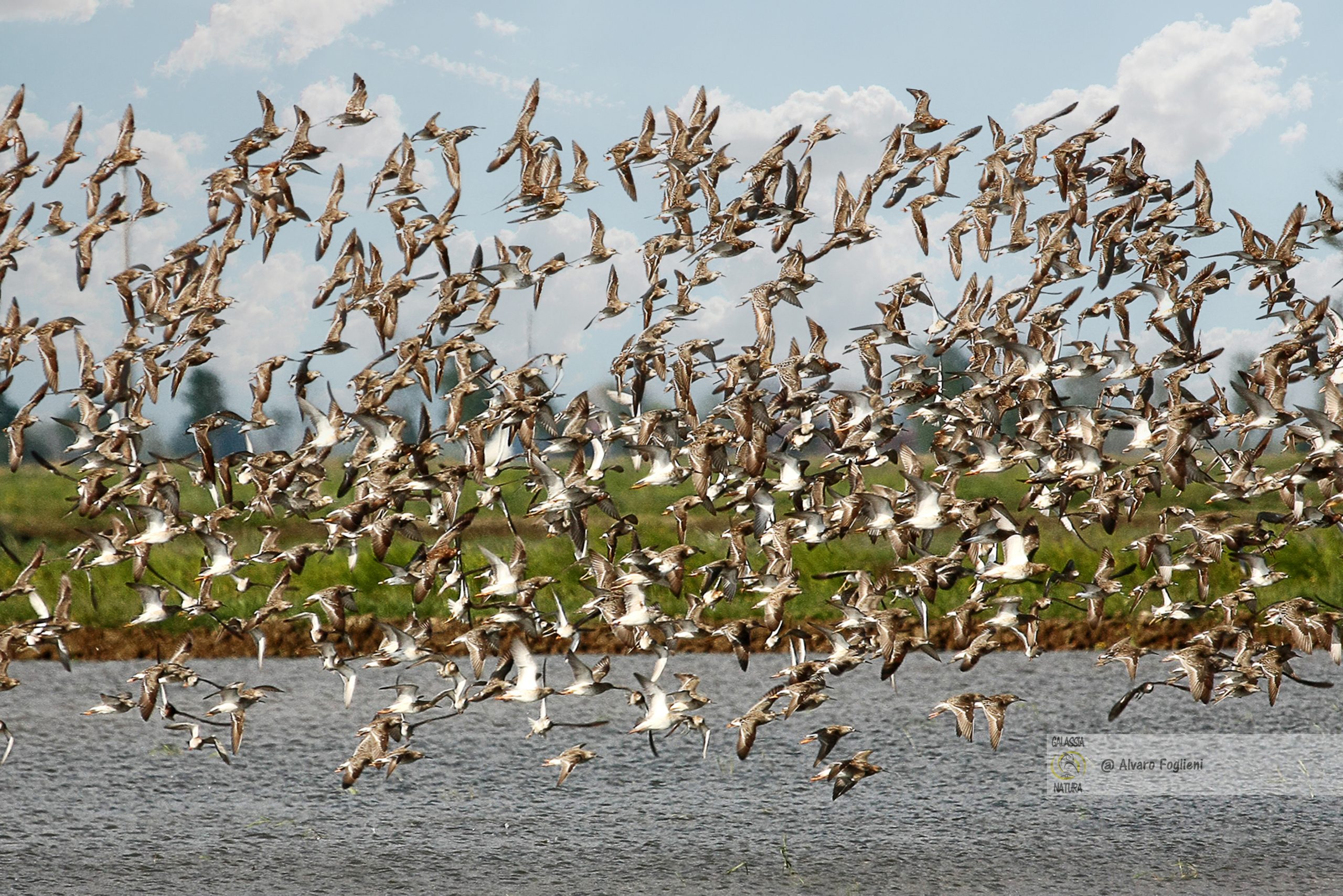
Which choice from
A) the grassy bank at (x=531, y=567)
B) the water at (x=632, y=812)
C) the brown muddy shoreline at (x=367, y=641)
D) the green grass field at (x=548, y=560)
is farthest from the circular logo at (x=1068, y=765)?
the green grass field at (x=548, y=560)

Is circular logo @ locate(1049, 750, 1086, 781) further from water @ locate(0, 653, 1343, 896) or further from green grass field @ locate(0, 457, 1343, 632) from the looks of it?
green grass field @ locate(0, 457, 1343, 632)

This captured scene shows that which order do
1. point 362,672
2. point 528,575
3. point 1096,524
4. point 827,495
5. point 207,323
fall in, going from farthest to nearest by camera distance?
1. point 1096,524
2. point 528,575
3. point 362,672
4. point 827,495
5. point 207,323

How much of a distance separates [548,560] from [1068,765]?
1251cm

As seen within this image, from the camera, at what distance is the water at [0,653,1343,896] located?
12.2 meters

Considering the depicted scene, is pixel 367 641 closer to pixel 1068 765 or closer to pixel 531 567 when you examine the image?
pixel 531 567

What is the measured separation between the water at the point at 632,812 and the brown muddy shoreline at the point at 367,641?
1.83m

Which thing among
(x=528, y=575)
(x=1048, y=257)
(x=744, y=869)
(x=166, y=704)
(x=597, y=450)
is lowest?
(x=744, y=869)

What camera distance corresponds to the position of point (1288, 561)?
25438 millimetres

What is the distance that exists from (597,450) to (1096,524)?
18.7 m

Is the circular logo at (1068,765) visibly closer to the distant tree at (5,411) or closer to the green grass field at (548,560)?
the green grass field at (548,560)

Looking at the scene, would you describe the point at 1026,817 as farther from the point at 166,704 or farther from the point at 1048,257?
the point at 166,704

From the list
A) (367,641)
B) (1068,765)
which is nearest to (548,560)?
(367,641)

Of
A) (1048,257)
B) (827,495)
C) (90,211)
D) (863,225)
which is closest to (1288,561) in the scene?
(827,495)

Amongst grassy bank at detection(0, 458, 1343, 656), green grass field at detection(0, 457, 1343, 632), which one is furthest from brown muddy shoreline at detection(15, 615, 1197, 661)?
green grass field at detection(0, 457, 1343, 632)
